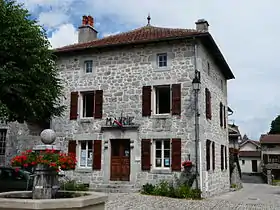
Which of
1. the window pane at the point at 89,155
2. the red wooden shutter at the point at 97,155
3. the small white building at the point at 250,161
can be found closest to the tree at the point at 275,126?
the small white building at the point at 250,161

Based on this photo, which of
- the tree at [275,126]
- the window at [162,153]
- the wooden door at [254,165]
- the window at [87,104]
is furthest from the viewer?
the tree at [275,126]

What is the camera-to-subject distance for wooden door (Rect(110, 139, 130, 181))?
52.9ft

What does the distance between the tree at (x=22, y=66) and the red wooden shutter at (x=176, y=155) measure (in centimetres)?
548

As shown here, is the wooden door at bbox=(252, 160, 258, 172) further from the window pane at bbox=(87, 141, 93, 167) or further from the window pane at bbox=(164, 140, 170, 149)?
the window pane at bbox=(87, 141, 93, 167)

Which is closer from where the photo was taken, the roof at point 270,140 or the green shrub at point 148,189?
the green shrub at point 148,189

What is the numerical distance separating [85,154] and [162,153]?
386 cm

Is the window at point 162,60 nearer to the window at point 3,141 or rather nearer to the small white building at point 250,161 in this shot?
the window at point 3,141

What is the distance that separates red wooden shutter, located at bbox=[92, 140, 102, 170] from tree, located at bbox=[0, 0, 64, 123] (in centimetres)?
314

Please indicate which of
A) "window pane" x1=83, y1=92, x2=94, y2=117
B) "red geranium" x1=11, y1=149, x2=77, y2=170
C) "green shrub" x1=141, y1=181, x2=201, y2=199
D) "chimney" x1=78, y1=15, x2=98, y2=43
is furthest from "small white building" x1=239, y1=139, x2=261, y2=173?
"red geranium" x1=11, y1=149, x2=77, y2=170

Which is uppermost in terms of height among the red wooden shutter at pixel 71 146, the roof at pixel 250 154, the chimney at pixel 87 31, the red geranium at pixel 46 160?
the chimney at pixel 87 31

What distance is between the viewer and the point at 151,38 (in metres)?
16.3

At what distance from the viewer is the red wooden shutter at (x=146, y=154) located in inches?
611

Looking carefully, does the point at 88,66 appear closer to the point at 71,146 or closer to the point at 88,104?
the point at 88,104

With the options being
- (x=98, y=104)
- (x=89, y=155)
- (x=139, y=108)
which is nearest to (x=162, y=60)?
(x=139, y=108)
